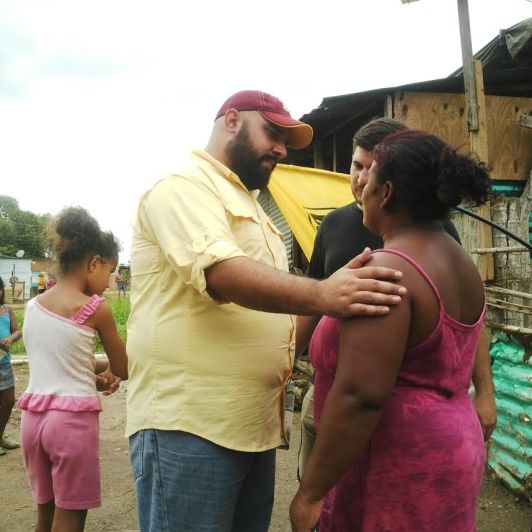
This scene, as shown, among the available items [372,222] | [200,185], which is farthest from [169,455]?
[372,222]

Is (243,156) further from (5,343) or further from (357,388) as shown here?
(5,343)

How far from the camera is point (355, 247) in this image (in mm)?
2463

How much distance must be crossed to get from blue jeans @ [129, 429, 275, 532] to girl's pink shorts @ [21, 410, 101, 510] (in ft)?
2.75

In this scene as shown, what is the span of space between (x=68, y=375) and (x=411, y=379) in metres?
1.72

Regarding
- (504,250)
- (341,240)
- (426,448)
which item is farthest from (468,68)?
(426,448)

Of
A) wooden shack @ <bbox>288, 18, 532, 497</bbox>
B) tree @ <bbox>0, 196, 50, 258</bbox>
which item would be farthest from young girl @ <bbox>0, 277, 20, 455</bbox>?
tree @ <bbox>0, 196, 50, 258</bbox>

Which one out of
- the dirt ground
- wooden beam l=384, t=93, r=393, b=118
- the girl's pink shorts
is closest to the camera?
the girl's pink shorts

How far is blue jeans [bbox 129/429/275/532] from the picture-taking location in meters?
1.53

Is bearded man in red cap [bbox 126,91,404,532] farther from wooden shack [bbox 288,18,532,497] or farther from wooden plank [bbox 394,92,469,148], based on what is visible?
wooden plank [bbox 394,92,469,148]

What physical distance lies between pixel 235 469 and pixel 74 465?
3.60ft

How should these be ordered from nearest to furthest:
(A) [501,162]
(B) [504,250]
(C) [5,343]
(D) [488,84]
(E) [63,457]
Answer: (E) [63,457] < (B) [504,250] < (C) [5,343] < (A) [501,162] < (D) [488,84]

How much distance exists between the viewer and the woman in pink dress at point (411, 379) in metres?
1.30

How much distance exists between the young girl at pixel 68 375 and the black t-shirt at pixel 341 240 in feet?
3.67

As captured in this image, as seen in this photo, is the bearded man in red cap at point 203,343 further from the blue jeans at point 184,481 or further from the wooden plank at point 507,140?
the wooden plank at point 507,140
